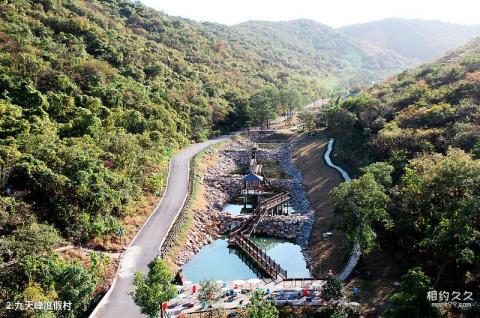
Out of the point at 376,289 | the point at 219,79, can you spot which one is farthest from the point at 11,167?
the point at 219,79

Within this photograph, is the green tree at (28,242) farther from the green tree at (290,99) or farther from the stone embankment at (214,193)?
the green tree at (290,99)

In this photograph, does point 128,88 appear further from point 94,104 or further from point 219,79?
point 219,79

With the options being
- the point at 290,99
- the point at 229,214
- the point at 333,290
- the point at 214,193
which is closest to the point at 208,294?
the point at 333,290

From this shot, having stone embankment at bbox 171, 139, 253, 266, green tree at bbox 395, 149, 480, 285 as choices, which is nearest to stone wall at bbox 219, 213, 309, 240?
stone embankment at bbox 171, 139, 253, 266

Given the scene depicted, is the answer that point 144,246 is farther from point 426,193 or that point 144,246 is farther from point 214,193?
point 426,193

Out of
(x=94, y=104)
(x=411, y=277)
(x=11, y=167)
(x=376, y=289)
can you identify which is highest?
(x=94, y=104)
